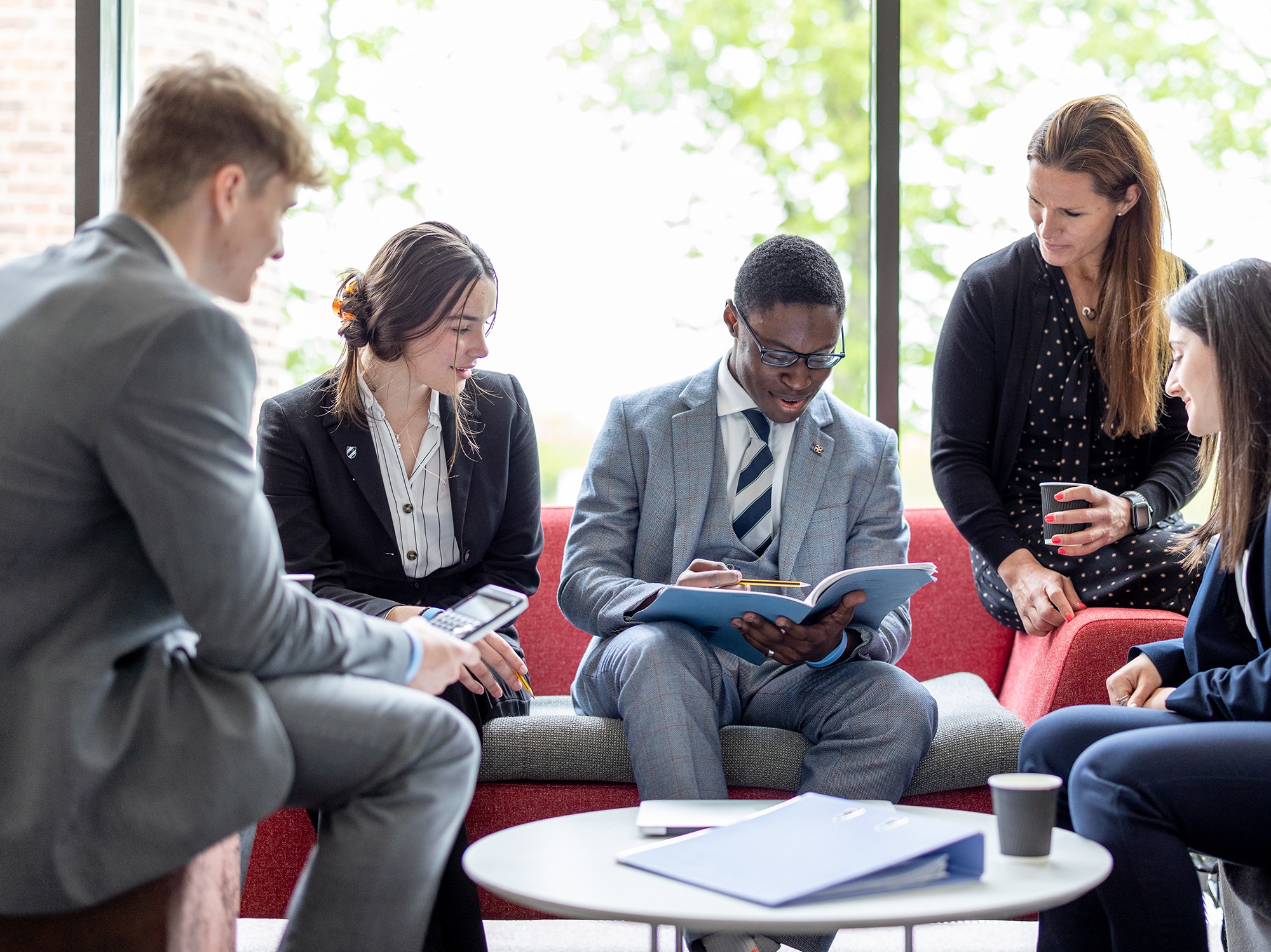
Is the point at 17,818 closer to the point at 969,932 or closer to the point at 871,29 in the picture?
the point at 969,932

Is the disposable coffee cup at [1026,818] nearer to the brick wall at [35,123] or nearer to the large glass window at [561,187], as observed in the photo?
the large glass window at [561,187]

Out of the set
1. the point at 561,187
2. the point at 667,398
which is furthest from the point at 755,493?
the point at 561,187

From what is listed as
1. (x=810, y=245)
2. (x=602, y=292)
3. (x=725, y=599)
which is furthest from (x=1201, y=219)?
(x=725, y=599)

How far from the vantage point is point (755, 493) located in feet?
7.61

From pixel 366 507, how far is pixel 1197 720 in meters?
1.50

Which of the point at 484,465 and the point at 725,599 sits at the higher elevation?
the point at 484,465

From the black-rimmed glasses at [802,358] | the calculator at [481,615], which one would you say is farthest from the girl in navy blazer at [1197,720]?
the calculator at [481,615]

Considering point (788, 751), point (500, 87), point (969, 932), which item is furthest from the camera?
point (500, 87)

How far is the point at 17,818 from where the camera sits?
1135mm

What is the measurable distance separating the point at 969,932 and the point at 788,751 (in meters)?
0.82

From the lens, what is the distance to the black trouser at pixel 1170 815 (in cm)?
149

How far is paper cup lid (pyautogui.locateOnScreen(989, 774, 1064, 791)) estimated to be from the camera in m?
1.32

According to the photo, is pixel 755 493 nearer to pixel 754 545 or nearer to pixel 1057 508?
pixel 754 545

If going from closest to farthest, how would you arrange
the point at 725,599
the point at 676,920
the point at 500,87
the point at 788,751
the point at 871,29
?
the point at 676,920 → the point at 725,599 → the point at 788,751 → the point at 871,29 → the point at 500,87
